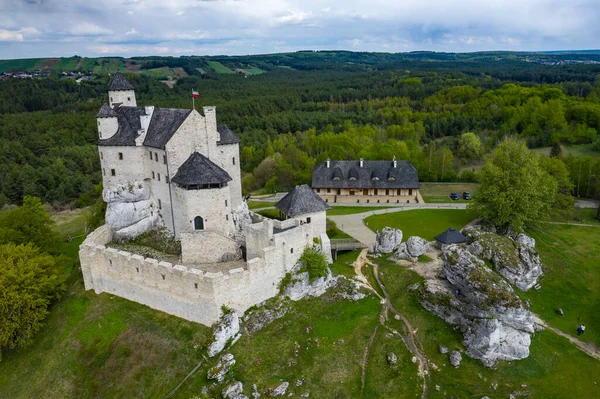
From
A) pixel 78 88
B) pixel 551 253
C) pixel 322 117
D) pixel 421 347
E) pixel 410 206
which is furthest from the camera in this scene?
pixel 78 88

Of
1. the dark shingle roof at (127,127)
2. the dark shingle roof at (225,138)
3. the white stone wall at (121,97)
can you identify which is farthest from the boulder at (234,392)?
the white stone wall at (121,97)

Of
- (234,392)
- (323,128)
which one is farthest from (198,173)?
(323,128)

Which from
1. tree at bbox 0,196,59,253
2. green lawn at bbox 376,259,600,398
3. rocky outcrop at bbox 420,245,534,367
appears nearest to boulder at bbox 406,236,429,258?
rocky outcrop at bbox 420,245,534,367

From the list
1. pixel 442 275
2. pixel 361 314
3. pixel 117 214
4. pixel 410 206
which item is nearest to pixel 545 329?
pixel 442 275

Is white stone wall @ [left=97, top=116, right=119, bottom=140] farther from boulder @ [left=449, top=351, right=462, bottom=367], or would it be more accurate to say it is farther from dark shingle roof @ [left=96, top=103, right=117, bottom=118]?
boulder @ [left=449, top=351, right=462, bottom=367]

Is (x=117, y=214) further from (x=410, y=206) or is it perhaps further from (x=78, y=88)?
(x=78, y=88)

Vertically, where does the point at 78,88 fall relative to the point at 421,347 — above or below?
above

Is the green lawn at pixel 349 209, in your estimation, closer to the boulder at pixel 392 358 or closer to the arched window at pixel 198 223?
the arched window at pixel 198 223

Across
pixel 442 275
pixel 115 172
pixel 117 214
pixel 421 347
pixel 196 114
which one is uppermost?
pixel 196 114
